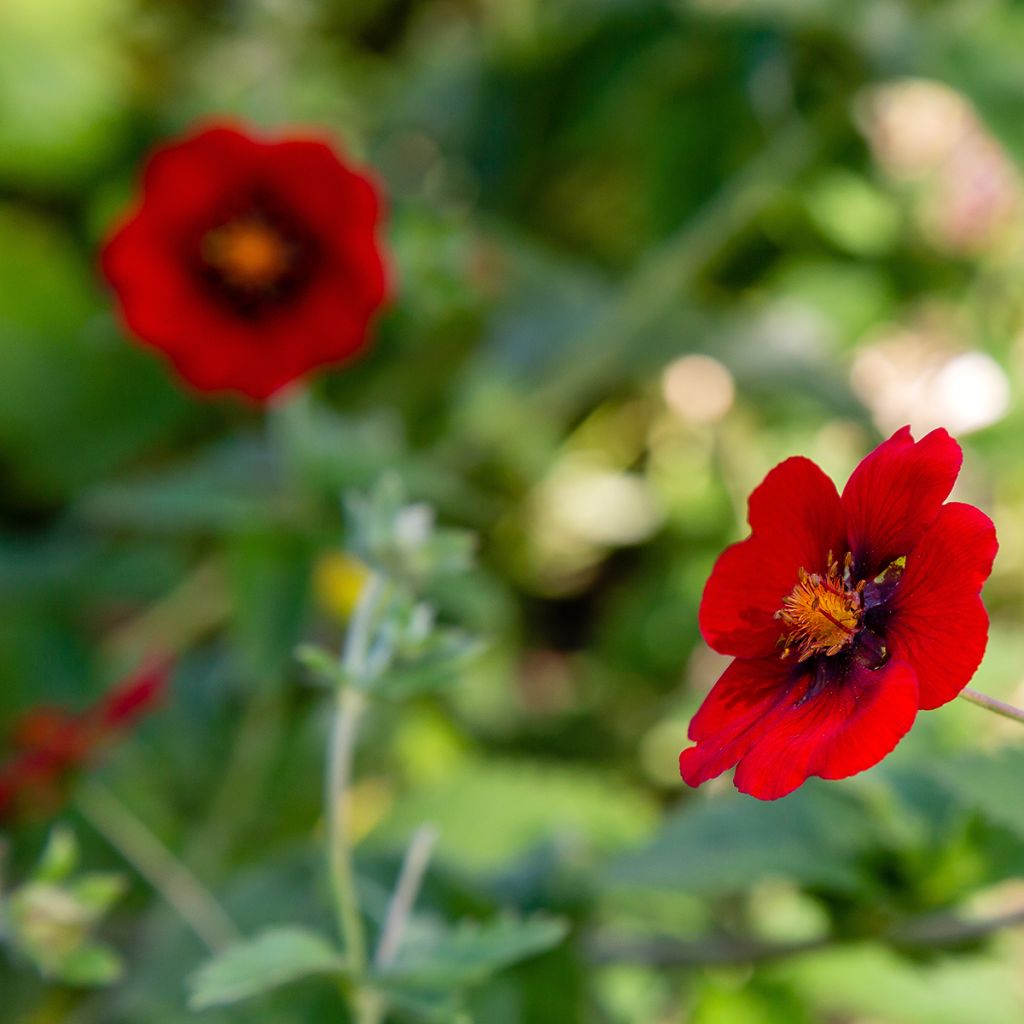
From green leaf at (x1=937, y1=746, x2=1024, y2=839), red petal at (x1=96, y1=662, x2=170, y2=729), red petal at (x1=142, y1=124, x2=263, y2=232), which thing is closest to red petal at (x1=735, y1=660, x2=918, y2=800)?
green leaf at (x1=937, y1=746, x2=1024, y2=839)

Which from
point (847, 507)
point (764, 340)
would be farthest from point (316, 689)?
point (847, 507)

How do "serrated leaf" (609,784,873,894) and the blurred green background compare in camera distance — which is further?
the blurred green background

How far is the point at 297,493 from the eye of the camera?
108 cm

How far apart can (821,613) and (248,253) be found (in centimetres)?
68

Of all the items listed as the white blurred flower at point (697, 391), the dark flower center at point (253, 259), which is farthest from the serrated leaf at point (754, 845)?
the white blurred flower at point (697, 391)

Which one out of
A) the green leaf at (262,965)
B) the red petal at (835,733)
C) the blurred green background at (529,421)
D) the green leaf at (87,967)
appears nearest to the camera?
the red petal at (835,733)

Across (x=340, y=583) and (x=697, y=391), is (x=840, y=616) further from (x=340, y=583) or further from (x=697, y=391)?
(x=697, y=391)

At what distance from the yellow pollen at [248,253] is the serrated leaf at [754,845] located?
55 centimetres

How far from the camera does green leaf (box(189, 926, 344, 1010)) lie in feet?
1.82

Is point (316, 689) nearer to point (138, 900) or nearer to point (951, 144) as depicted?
point (138, 900)

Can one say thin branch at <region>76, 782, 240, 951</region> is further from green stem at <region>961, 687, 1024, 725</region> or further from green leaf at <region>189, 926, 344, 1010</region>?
green stem at <region>961, 687, 1024, 725</region>

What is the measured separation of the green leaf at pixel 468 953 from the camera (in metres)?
0.59

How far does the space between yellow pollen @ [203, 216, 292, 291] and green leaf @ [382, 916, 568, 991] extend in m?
0.60

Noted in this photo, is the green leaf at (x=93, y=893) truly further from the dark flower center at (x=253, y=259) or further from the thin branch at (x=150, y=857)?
the dark flower center at (x=253, y=259)
